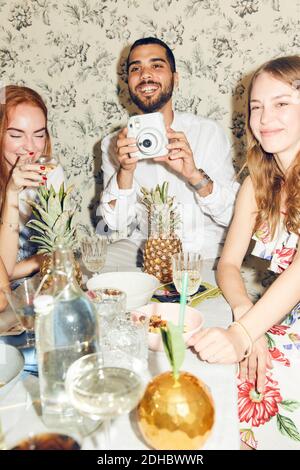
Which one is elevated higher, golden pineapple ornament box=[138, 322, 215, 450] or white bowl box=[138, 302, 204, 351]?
golden pineapple ornament box=[138, 322, 215, 450]

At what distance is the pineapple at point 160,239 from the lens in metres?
1.41

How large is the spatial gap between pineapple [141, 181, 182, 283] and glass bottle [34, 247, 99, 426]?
63cm

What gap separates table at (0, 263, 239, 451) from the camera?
705 millimetres

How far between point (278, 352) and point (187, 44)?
1.98 meters

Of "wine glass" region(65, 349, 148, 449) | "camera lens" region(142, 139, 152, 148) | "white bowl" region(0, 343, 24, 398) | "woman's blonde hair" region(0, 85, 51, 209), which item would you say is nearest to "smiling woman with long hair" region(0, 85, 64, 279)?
"woman's blonde hair" region(0, 85, 51, 209)

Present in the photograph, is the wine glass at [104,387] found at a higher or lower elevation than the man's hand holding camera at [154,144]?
lower

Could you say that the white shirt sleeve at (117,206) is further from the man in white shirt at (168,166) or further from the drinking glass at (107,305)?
the drinking glass at (107,305)

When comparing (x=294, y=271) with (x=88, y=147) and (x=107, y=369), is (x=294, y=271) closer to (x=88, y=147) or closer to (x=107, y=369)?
(x=107, y=369)

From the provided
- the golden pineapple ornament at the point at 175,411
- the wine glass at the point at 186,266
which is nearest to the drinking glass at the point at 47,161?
the wine glass at the point at 186,266

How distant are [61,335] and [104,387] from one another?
0.48 ft

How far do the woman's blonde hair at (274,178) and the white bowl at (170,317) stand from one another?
1.71 ft

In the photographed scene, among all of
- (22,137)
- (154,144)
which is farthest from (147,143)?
(22,137)

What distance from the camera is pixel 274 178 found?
159 cm

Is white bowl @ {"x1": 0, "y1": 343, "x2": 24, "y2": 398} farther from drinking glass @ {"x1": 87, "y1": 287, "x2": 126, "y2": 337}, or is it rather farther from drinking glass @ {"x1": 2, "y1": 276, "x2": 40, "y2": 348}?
drinking glass @ {"x1": 87, "y1": 287, "x2": 126, "y2": 337}
